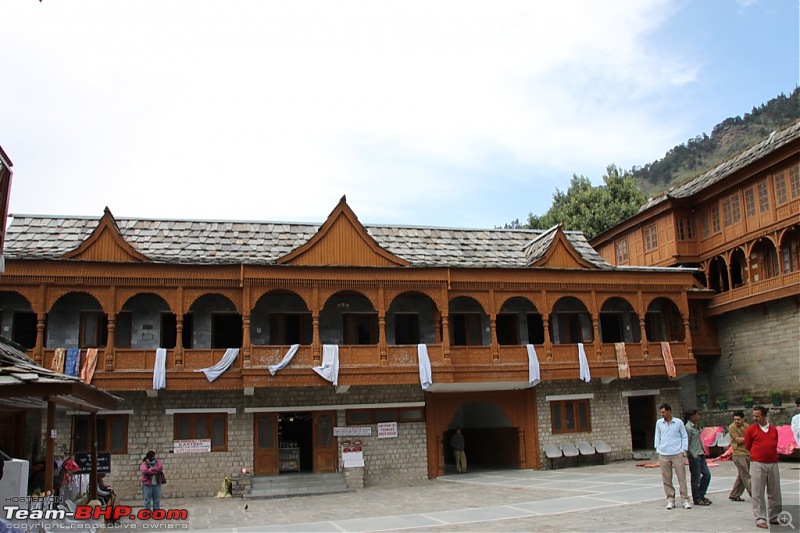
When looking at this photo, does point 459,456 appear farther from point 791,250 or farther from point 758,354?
point 791,250

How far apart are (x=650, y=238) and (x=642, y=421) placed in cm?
942

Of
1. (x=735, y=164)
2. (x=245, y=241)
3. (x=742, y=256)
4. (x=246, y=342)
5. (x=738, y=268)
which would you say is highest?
(x=735, y=164)

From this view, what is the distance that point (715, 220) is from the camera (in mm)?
30781

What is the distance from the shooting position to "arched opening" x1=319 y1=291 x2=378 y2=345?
24.5 m

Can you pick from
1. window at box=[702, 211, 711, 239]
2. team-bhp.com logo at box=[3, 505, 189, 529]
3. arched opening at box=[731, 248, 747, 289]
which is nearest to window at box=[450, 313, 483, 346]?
arched opening at box=[731, 248, 747, 289]

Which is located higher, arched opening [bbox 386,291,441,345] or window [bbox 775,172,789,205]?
window [bbox 775,172,789,205]

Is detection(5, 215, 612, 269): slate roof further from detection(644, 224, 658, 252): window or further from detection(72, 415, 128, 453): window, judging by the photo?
detection(644, 224, 658, 252): window

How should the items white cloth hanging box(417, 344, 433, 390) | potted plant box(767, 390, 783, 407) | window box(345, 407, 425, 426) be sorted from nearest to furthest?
1. white cloth hanging box(417, 344, 433, 390)
2. window box(345, 407, 425, 426)
3. potted plant box(767, 390, 783, 407)

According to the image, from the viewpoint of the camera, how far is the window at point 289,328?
79.0 feet

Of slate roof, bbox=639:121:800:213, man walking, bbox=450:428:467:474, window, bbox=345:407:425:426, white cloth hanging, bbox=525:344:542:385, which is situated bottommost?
man walking, bbox=450:428:467:474

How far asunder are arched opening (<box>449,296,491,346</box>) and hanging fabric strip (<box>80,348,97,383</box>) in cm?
1178

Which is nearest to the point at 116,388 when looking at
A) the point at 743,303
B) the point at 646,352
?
the point at 646,352

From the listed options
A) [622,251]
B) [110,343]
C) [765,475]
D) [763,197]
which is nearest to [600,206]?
[622,251]

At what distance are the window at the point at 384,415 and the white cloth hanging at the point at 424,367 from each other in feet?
5.49
